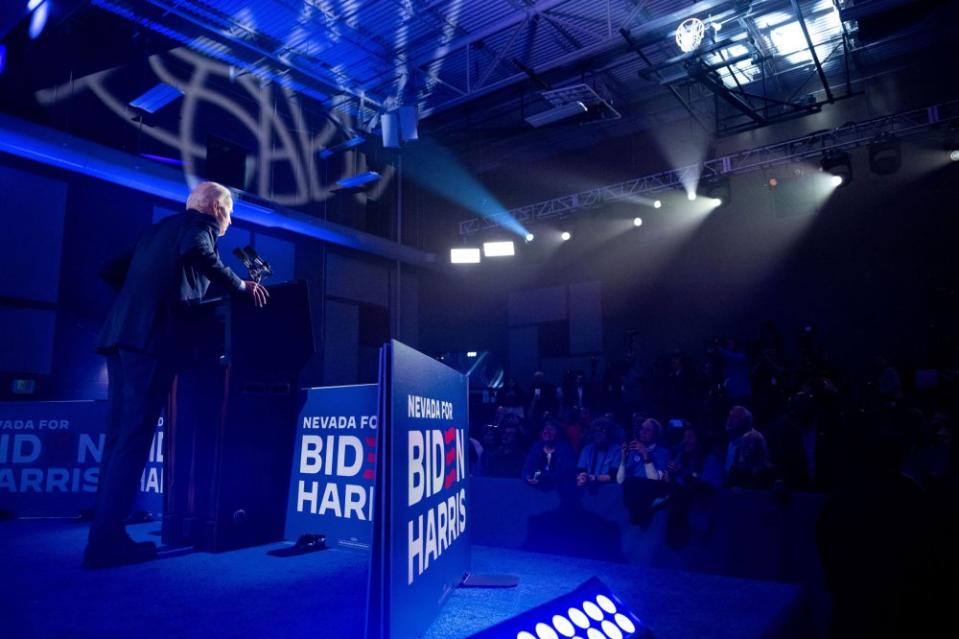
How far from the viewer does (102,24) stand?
777 cm

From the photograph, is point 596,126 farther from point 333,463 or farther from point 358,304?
point 333,463

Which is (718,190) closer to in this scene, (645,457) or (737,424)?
(737,424)

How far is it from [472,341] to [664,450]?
8.21 meters

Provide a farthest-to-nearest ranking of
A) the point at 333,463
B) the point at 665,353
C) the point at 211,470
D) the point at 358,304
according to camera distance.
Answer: the point at 358,304
the point at 665,353
the point at 333,463
the point at 211,470

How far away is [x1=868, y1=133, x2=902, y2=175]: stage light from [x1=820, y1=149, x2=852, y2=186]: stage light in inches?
12.9

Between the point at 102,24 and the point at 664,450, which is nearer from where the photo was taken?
the point at 664,450

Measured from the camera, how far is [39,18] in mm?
5652

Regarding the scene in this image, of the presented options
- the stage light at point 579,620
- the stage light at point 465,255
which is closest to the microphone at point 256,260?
the stage light at point 579,620

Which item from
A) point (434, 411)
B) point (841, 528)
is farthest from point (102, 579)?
point (841, 528)

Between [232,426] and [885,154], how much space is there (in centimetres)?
979

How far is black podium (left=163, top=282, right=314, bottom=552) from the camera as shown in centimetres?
187

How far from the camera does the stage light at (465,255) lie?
12.2m

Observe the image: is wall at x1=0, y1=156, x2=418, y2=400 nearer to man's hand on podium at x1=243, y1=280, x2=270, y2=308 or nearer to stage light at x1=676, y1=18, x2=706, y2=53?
man's hand on podium at x1=243, y1=280, x2=270, y2=308

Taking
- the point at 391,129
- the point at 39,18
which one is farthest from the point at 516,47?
the point at 39,18
